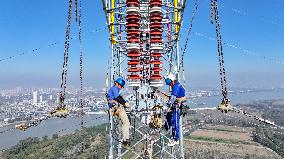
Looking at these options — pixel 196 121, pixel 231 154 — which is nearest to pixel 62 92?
pixel 231 154

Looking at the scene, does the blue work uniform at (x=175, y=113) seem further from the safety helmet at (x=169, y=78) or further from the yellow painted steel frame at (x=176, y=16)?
the yellow painted steel frame at (x=176, y=16)

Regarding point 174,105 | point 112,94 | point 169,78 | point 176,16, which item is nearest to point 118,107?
point 112,94

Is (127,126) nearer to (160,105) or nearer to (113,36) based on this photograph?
(160,105)

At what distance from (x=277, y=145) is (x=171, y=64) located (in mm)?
93890

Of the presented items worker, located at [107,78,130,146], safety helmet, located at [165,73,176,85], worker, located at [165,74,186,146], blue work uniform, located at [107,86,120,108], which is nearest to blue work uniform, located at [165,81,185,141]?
worker, located at [165,74,186,146]

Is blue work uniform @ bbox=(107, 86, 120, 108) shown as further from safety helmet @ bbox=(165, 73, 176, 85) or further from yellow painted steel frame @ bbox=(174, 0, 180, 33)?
yellow painted steel frame @ bbox=(174, 0, 180, 33)

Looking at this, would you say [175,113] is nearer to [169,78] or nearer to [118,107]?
[169,78]

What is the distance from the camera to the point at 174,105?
1173cm

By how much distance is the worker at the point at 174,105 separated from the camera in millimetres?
11602

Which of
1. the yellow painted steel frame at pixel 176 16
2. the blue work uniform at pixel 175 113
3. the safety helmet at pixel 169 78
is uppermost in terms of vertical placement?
the yellow painted steel frame at pixel 176 16

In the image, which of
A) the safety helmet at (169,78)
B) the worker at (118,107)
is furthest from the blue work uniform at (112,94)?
the safety helmet at (169,78)

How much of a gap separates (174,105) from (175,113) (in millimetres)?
325

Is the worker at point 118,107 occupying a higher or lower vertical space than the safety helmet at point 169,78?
Result: lower

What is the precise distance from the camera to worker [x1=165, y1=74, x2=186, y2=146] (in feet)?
38.1
